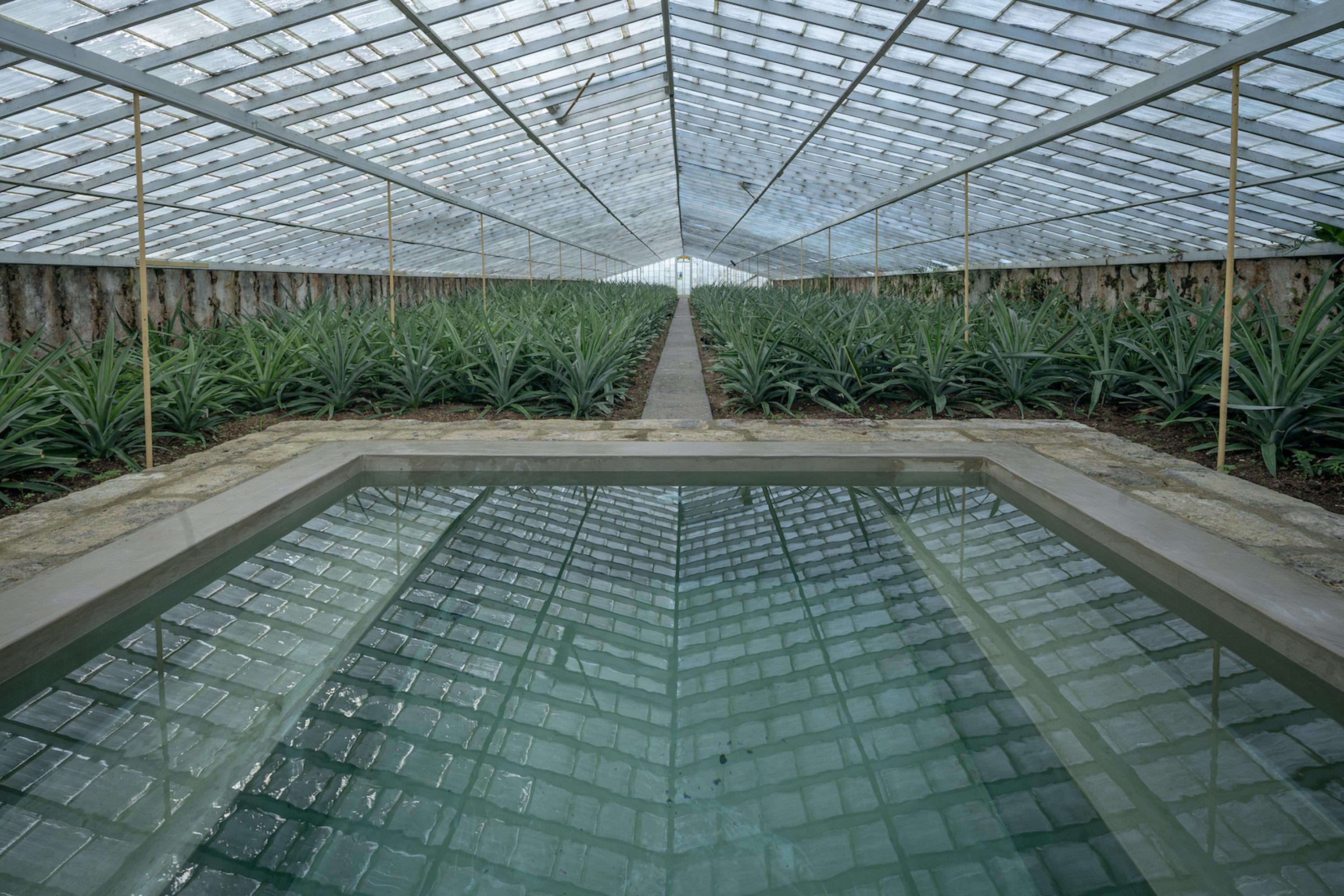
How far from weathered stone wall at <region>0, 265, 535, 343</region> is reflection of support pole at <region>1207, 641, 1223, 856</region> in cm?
627

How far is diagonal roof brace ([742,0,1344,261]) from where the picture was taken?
3512 millimetres

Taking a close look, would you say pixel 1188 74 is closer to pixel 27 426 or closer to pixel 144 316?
pixel 144 316

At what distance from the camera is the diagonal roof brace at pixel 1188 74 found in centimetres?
351

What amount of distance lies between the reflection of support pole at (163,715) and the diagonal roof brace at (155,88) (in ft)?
8.75

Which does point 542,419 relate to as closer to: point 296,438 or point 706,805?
point 296,438

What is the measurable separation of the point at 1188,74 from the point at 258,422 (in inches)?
240

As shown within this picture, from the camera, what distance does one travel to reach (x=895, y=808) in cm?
183

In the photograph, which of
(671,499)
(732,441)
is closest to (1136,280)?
(732,441)

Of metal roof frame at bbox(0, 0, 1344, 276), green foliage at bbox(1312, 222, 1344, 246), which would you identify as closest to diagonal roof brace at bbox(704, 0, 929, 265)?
metal roof frame at bbox(0, 0, 1344, 276)

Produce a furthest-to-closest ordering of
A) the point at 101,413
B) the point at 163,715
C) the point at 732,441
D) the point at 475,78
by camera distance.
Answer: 1. the point at 475,78
2. the point at 732,441
3. the point at 101,413
4. the point at 163,715

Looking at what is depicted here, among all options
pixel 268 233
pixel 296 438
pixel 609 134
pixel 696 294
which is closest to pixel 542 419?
pixel 296 438

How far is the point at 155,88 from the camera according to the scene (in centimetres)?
469

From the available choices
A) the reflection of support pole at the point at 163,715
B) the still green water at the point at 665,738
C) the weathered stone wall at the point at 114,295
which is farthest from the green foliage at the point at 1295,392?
the weathered stone wall at the point at 114,295

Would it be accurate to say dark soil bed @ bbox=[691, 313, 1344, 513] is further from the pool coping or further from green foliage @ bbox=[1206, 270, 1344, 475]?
the pool coping
